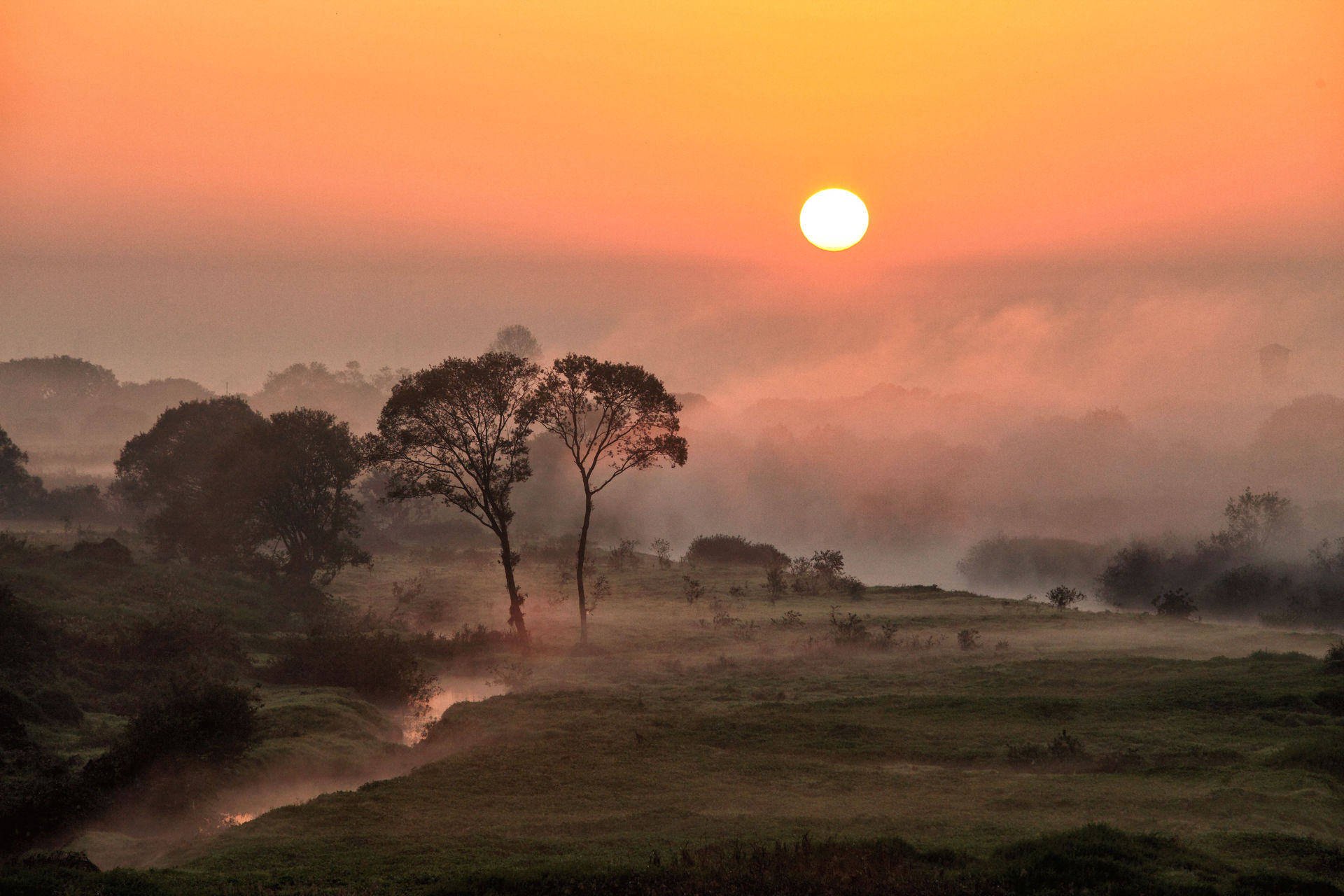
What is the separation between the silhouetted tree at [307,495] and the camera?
5359 cm

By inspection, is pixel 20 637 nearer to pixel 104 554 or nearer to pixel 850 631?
pixel 104 554

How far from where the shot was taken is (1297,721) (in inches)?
958

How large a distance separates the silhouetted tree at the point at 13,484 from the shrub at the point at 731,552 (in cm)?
5687

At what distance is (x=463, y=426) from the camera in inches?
1601

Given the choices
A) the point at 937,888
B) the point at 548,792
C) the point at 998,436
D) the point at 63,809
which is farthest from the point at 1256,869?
the point at 998,436

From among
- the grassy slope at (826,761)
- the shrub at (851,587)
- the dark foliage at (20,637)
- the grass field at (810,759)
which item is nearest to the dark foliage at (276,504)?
the grass field at (810,759)

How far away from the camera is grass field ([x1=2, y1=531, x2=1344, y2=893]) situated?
50.1 feet

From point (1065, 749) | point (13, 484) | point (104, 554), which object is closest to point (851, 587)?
point (1065, 749)

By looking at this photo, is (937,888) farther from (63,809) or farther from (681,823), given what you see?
(63,809)

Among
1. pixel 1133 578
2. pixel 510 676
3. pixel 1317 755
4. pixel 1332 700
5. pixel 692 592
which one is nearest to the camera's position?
pixel 1317 755

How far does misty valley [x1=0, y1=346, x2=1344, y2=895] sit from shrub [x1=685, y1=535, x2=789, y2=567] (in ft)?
1.45

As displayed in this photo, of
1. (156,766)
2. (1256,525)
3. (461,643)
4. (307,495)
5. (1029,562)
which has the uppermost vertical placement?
(1256,525)

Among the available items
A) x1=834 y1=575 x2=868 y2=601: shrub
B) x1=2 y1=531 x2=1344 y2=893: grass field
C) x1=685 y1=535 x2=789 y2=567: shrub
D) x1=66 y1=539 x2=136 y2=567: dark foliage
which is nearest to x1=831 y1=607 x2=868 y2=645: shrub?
x1=2 y1=531 x2=1344 y2=893: grass field

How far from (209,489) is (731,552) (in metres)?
39.3
